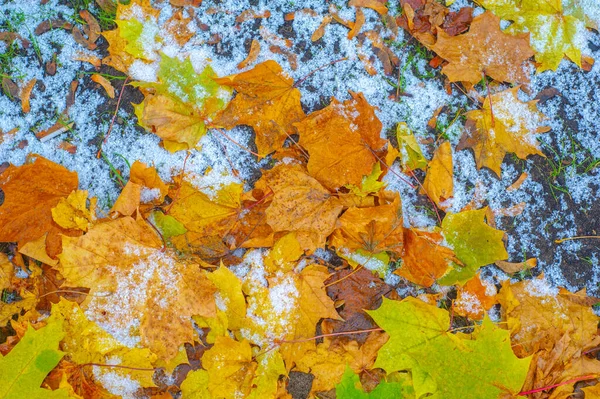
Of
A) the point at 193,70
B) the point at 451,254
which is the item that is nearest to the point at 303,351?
the point at 451,254

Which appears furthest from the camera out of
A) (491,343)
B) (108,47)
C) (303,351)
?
(108,47)

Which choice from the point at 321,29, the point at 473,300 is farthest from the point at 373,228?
the point at 321,29

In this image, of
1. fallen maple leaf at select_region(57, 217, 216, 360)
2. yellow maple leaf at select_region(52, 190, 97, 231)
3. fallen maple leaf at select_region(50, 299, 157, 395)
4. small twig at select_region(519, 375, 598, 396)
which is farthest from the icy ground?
fallen maple leaf at select_region(50, 299, 157, 395)

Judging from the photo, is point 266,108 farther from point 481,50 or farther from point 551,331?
point 551,331

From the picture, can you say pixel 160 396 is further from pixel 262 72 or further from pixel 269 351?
pixel 262 72

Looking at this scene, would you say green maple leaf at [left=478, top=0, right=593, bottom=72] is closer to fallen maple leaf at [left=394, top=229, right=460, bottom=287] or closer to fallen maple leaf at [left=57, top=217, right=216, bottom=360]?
fallen maple leaf at [left=394, top=229, right=460, bottom=287]

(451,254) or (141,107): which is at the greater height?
(141,107)
